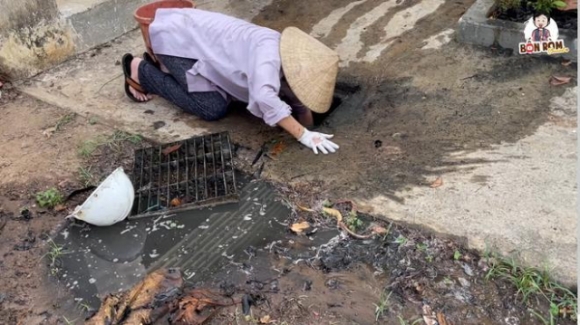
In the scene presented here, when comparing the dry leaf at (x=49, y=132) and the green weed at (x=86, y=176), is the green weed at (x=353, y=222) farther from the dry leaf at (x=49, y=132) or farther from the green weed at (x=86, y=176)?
the dry leaf at (x=49, y=132)

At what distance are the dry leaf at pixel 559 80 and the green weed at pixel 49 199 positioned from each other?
10.4ft

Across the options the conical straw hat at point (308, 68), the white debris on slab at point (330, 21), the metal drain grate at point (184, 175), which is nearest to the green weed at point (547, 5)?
the white debris on slab at point (330, 21)

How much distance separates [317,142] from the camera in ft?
11.4

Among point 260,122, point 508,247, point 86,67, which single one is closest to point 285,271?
point 508,247

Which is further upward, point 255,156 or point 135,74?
point 135,74

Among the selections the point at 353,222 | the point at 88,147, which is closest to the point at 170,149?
the point at 88,147

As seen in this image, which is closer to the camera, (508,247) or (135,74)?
(508,247)

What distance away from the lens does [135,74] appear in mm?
4121

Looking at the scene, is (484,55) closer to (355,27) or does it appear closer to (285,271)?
(355,27)

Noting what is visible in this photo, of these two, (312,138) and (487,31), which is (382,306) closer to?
(312,138)

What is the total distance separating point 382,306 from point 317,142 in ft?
4.17

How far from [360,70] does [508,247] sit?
1.96 metres

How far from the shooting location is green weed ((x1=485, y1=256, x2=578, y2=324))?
2.42 m

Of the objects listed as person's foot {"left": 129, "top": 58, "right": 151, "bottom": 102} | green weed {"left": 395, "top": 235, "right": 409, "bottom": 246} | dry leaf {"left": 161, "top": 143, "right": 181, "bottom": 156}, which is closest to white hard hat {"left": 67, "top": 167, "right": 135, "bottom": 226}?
dry leaf {"left": 161, "top": 143, "right": 181, "bottom": 156}
